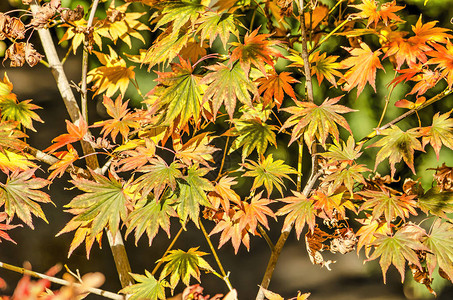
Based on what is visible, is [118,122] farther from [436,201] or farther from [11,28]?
[436,201]

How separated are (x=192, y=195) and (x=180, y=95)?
0.83ft

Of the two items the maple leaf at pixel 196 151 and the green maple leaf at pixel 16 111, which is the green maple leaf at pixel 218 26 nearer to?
the maple leaf at pixel 196 151

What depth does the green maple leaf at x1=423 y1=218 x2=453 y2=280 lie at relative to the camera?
40.4 inches

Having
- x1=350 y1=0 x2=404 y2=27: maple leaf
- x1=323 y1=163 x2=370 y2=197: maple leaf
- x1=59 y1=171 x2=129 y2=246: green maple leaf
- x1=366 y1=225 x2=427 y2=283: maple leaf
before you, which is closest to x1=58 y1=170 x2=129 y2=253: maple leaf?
x1=59 y1=171 x2=129 y2=246: green maple leaf

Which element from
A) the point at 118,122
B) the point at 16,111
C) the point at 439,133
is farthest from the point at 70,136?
the point at 439,133

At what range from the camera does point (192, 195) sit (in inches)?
39.5

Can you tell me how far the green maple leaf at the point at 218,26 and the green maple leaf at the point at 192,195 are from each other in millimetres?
327

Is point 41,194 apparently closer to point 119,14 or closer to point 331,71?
point 119,14

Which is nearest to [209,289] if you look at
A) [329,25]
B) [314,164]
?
[314,164]

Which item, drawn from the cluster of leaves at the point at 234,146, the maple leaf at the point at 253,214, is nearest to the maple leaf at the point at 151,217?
the cluster of leaves at the point at 234,146

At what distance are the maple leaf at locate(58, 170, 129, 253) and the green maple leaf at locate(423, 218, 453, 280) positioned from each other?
81 cm

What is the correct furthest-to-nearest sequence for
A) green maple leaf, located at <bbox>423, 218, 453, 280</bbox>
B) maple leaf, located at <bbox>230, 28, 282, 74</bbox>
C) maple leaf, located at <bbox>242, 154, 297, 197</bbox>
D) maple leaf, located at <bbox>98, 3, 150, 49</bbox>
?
maple leaf, located at <bbox>98, 3, 150, 49</bbox>, maple leaf, located at <bbox>242, 154, 297, 197</bbox>, green maple leaf, located at <bbox>423, 218, 453, 280</bbox>, maple leaf, located at <bbox>230, 28, 282, 74</bbox>

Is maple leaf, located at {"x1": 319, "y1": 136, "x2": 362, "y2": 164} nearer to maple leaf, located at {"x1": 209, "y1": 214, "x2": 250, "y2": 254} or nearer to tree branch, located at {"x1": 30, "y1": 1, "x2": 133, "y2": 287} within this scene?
maple leaf, located at {"x1": 209, "y1": 214, "x2": 250, "y2": 254}

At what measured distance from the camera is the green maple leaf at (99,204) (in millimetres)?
978
